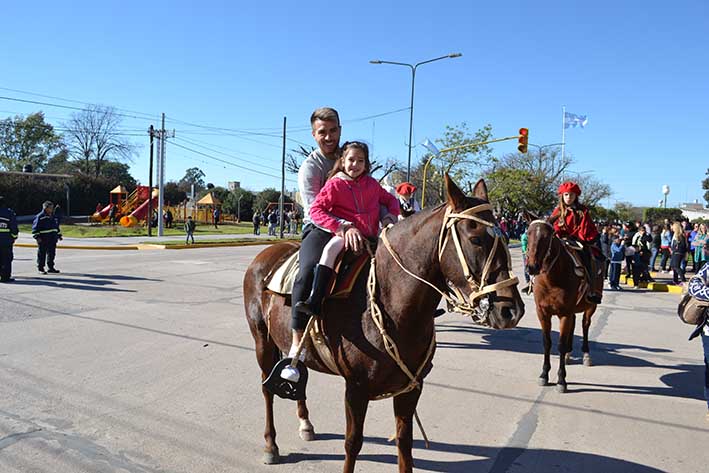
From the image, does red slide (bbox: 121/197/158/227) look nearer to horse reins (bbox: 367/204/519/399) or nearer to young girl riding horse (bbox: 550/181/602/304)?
young girl riding horse (bbox: 550/181/602/304)

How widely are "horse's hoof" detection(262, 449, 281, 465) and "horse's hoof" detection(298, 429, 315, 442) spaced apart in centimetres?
46

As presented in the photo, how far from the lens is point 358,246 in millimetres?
3297

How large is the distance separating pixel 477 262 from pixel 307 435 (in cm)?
273

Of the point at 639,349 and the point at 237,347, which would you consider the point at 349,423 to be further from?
the point at 639,349

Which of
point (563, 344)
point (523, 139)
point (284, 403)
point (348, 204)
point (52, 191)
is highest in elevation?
point (523, 139)

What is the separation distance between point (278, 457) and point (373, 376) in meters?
1.55

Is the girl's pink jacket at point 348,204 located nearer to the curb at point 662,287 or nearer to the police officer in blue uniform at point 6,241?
the police officer in blue uniform at point 6,241

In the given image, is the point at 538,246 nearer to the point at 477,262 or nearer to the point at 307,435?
the point at 307,435

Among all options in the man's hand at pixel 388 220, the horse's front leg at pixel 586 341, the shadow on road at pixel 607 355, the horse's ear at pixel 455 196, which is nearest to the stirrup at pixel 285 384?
the man's hand at pixel 388 220

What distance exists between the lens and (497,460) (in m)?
4.27

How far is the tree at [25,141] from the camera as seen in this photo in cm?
6580

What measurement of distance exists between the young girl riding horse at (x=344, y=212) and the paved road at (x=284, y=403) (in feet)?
5.20

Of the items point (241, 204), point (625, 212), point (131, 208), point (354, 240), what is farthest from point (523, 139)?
point (625, 212)

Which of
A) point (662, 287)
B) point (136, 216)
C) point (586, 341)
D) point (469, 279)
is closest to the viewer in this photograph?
point (469, 279)
